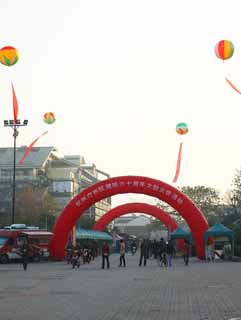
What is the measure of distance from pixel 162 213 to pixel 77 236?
34.1 ft

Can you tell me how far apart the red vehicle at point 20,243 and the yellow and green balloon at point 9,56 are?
1340cm

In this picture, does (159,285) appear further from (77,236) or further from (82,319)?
(77,236)

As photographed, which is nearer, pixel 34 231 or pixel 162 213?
pixel 34 231

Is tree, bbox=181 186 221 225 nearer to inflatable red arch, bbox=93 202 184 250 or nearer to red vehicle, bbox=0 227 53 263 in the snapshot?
inflatable red arch, bbox=93 202 184 250

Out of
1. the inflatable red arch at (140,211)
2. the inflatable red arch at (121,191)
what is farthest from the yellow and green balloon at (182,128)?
the inflatable red arch at (140,211)

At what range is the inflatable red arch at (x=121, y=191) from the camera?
40500 mm

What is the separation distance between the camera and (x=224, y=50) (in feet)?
92.0

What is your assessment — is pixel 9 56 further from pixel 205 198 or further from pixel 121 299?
pixel 205 198

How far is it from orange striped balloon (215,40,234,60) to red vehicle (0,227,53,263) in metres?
18.4

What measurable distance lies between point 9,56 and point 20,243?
14074 millimetres

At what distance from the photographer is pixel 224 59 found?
27.9 m

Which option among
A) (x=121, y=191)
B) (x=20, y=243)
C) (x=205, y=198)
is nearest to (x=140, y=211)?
(x=205, y=198)

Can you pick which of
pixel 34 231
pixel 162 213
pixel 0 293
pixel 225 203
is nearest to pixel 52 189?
pixel 225 203

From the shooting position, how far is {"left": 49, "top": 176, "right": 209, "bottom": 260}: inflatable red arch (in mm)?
40500
